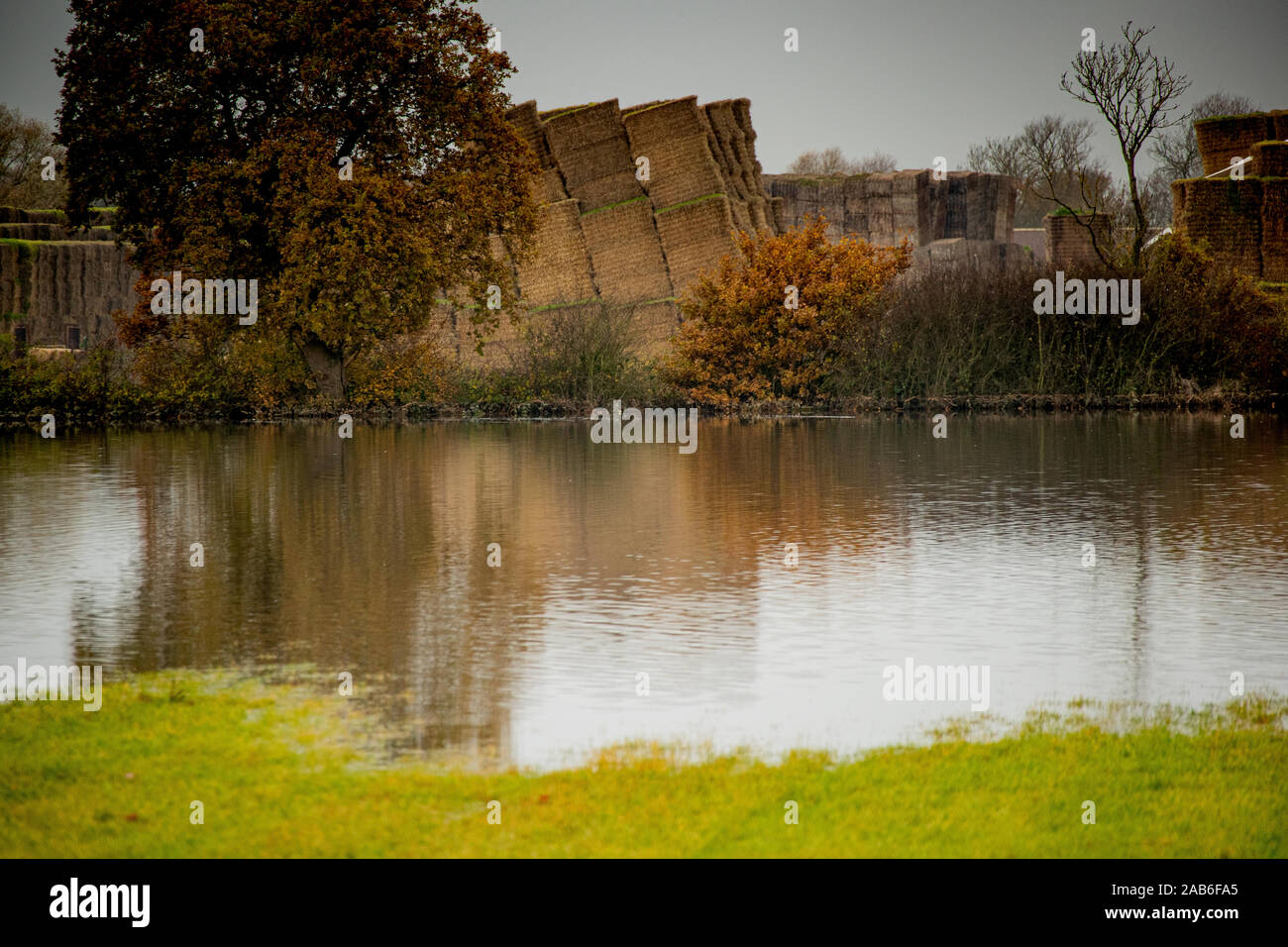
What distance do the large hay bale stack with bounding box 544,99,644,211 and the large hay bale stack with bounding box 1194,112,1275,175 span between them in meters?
18.3

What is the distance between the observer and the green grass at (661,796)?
5.25m

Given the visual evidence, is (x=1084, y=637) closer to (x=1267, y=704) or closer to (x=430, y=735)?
(x=1267, y=704)

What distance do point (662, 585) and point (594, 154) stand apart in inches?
1297

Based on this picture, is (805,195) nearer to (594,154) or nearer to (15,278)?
(594,154)

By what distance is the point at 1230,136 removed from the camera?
44.6 m

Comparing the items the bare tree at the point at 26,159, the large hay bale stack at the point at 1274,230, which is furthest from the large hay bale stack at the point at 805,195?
the bare tree at the point at 26,159

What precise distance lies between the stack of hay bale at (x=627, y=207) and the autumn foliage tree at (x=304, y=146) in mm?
11170

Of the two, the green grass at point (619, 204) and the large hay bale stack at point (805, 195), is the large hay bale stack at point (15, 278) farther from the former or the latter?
the large hay bale stack at point (805, 195)

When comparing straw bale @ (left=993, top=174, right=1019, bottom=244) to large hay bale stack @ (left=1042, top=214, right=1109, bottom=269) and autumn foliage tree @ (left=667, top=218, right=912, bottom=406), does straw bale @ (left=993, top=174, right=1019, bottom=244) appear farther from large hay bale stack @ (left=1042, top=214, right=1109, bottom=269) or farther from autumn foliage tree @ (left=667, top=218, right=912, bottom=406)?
autumn foliage tree @ (left=667, top=218, right=912, bottom=406)

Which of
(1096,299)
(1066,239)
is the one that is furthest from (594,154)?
(1096,299)

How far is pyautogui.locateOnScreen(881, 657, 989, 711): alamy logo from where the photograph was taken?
23.9 ft

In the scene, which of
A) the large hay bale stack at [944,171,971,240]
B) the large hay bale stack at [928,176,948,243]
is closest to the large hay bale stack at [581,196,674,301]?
the large hay bale stack at [928,176,948,243]

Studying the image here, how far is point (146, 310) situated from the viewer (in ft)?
105
